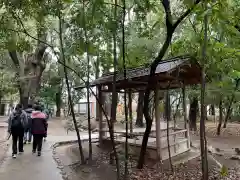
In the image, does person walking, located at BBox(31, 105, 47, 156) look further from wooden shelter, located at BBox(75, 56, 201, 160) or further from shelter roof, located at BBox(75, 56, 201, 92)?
shelter roof, located at BBox(75, 56, 201, 92)

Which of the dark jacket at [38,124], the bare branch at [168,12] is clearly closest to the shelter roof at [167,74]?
the bare branch at [168,12]

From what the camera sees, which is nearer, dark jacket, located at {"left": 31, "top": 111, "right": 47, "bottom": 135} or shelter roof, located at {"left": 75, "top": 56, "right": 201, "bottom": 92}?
shelter roof, located at {"left": 75, "top": 56, "right": 201, "bottom": 92}

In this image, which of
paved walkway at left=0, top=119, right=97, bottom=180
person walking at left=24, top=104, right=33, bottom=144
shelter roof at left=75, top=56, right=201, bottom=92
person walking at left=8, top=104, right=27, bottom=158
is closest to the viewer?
paved walkway at left=0, top=119, right=97, bottom=180

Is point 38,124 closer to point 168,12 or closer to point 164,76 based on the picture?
point 164,76

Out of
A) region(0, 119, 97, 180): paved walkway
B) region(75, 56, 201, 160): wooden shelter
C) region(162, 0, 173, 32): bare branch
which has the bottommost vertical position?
region(0, 119, 97, 180): paved walkway

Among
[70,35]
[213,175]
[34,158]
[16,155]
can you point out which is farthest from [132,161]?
[70,35]

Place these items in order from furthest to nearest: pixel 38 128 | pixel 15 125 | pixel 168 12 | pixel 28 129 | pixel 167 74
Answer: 1. pixel 28 129
2. pixel 38 128
3. pixel 15 125
4. pixel 167 74
5. pixel 168 12

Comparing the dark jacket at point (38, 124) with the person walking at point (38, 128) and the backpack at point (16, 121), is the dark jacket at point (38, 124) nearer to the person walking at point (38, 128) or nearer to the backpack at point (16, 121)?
the person walking at point (38, 128)

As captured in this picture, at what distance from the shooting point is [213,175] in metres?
6.62

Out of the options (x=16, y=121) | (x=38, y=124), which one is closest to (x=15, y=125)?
(x=16, y=121)

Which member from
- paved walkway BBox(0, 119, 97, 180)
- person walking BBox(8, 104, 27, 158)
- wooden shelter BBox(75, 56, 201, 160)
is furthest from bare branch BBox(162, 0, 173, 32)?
person walking BBox(8, 104, 27, 158)

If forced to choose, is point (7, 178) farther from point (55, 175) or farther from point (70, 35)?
point (70, 35)

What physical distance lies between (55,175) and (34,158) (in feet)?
5.88

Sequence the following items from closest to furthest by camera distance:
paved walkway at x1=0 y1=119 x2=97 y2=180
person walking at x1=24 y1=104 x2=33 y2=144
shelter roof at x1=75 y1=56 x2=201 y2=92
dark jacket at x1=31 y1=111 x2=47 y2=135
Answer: paved walkway at x1=0 y1=119 x2=97 y2=180 < shelter roof at x1=75 y1=56 x2=201 y2=92 < dark jacket at x1=31 y1=111 x2=47 y2=135 < person walking at x1=24 y1=104 x2=33 y2=144
